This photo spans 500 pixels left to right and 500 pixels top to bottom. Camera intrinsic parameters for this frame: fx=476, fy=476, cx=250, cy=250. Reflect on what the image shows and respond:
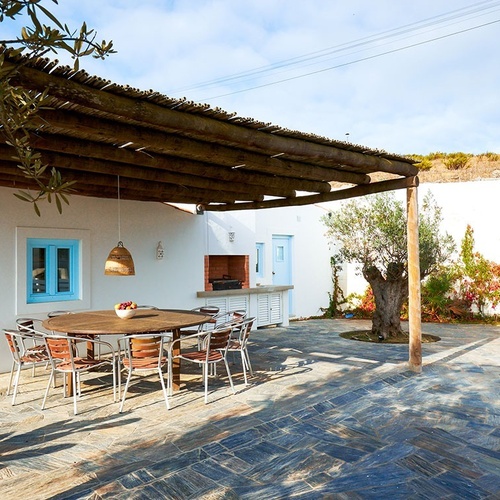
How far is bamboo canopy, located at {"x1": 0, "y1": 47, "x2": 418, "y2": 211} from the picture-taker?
3506 millimetres

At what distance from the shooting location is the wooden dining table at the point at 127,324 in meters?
5.06

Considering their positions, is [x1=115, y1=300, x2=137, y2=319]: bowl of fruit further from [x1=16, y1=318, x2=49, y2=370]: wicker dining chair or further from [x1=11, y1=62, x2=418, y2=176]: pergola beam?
[x1=11, y1=62, x2=418, y2=176]: pergola beam

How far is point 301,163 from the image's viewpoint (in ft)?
21.0

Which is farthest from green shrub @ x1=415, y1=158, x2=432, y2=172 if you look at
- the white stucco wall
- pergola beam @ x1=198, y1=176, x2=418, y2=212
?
pergola beam @ x1=198, y1=176, x2=418, y2=212

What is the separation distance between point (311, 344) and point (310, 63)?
45.3 feet

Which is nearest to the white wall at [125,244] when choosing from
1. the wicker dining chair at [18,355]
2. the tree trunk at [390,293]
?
the wicker dining chair at [18,355]

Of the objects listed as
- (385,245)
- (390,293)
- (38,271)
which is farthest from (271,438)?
(385,245)

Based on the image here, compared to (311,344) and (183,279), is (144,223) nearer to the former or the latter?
(183,279)

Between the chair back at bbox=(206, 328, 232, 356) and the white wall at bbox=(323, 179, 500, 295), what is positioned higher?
the white wall at bbox=(323, 179, 500, 295)

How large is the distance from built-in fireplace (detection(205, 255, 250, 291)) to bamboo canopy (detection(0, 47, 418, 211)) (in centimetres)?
230

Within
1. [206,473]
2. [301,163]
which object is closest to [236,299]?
[301,163]

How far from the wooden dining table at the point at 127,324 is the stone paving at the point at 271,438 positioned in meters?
0.73

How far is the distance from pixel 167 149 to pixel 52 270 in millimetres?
3823

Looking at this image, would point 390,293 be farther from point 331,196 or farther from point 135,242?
point 135,242
